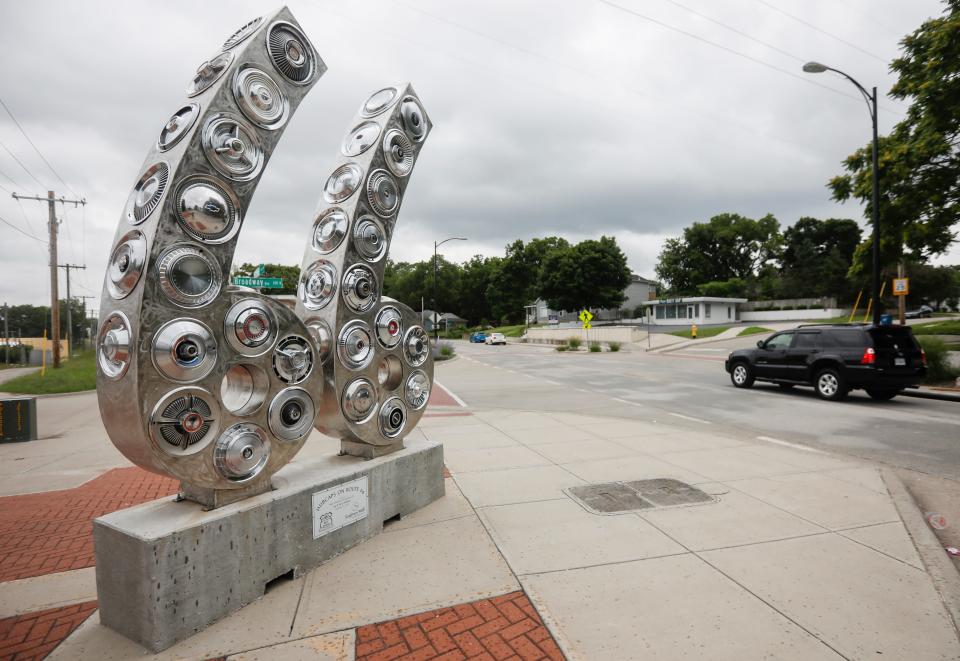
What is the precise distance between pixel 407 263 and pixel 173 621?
11936cm

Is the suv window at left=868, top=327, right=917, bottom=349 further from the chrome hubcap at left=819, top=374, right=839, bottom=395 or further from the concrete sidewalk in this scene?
the concrete sidewalk

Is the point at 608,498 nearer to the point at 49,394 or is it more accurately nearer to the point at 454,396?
the point at 454,396

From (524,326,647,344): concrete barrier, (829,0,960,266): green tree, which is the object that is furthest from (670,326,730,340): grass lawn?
(829,0,960,266): green tree

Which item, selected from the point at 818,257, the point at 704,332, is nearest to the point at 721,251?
the point at 818,257

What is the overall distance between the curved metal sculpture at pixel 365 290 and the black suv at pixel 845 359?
1107 cm

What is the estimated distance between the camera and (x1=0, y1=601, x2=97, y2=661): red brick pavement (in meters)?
2.83

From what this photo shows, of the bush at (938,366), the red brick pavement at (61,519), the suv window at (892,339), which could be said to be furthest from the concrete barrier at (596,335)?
the red brick pavement at (61,519)

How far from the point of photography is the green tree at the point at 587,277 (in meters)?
60.1

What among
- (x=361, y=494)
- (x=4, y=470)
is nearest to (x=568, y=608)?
(x=361, y=494)

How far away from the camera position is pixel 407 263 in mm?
119938

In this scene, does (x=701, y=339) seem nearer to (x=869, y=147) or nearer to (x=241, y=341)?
(x=869, y=147)

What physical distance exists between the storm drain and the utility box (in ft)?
33.1

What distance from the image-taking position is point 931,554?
3.80 m

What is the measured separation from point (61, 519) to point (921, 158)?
2324 centimetres
